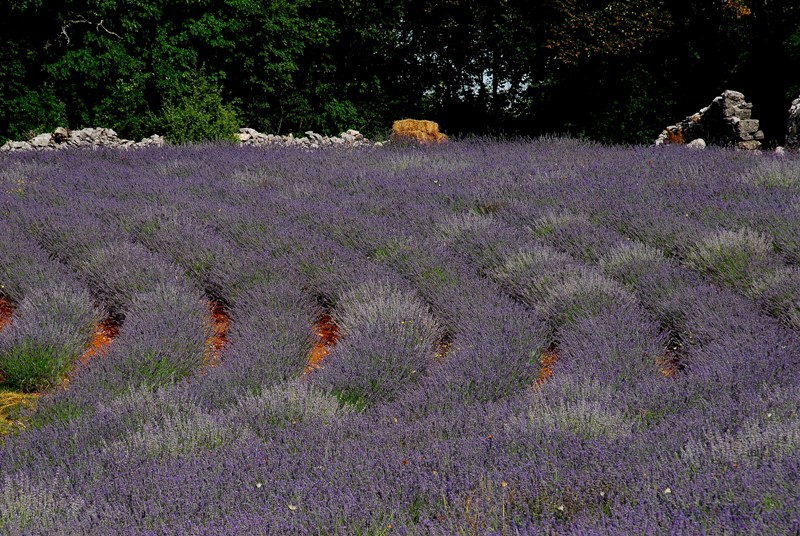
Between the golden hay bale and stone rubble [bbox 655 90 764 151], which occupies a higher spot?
stone rubble [bbox 655 90 764 151]

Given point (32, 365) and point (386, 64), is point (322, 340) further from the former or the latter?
point (386, 64)

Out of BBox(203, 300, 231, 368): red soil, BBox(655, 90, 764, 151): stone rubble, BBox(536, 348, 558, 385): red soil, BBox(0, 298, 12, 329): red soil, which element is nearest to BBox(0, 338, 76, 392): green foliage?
BBox(203, 300, 231, 368): red soil

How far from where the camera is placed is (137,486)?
7.91 ft

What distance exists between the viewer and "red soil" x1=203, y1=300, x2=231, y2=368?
13.8ft

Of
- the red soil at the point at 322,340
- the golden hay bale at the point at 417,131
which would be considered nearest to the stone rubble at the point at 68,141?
the golden hay bale at the point at 417,131

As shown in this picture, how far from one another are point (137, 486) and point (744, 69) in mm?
16500

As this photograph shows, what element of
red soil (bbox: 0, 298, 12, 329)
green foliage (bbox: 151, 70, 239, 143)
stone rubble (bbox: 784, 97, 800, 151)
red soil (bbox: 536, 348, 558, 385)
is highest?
stone rubble (bbox: 784, 97, 800, 151)

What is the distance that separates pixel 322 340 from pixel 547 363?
140 cm

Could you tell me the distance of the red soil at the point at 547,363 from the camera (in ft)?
12.6

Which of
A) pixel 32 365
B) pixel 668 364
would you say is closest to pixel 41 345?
pixel 32 365

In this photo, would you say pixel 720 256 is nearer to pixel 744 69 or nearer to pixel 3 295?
pixel 3 295

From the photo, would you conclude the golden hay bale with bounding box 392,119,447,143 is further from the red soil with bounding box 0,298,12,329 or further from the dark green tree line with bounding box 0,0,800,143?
the red soil with bounding box 0,298,12,329

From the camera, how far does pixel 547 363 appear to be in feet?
13.4

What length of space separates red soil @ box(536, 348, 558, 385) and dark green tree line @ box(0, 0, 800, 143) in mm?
8691
